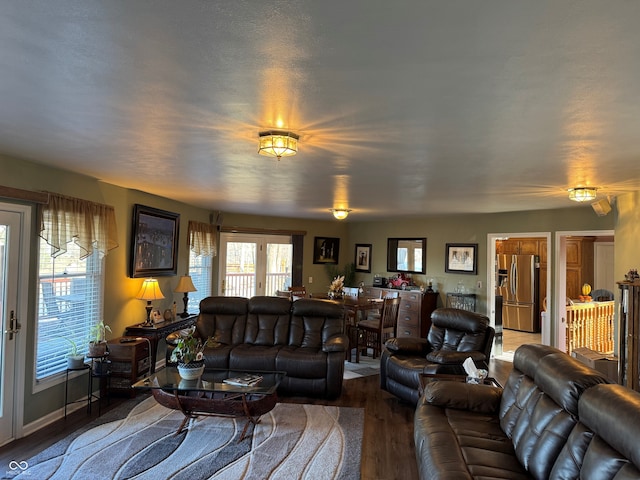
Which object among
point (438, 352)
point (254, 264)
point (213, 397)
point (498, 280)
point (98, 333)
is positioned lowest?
point (213, 397)

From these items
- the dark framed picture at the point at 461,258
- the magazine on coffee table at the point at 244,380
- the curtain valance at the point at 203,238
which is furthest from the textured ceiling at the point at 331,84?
the dark framed picture at the point at 461,258

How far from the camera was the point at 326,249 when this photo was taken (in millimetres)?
9523

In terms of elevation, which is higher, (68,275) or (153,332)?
(68,275)

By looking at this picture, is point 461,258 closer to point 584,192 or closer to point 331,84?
point 584,192

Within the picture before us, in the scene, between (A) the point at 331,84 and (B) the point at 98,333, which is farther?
(B) the point at 98,333

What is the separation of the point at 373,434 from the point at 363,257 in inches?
235

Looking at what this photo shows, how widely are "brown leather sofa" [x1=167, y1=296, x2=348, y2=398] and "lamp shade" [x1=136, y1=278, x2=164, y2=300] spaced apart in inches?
24.0

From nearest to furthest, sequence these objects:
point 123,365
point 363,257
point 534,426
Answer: point 534,426 → point 123,365 → point 363,257

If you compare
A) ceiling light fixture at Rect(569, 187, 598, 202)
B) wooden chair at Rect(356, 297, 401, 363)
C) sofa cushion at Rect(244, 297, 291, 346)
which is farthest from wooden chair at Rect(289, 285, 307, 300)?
ceiling light fixture at Rect(569, 187, 598, 202)

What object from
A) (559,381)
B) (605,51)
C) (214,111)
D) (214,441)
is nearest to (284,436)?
(214,441)

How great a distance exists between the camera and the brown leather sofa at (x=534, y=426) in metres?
1.82

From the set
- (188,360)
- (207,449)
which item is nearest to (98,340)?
(188,360)

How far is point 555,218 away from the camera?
6.40m

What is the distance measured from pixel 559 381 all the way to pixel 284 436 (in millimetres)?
2340
